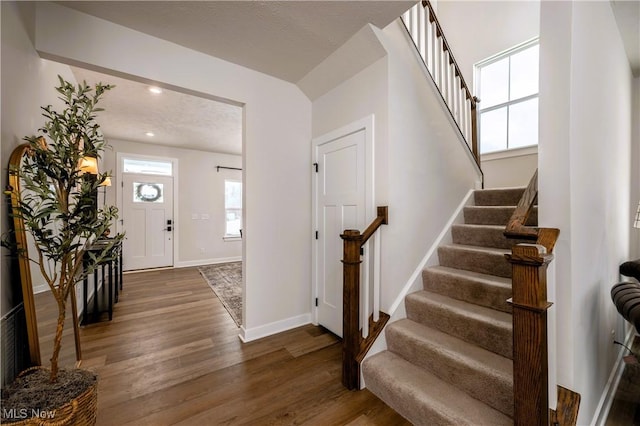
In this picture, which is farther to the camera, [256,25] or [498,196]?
[498,196]

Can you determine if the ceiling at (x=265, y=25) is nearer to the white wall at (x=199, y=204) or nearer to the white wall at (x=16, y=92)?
the white wall at (x=16, y=92)

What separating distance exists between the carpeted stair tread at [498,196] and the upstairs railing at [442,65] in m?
0.51

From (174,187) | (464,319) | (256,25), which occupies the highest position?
(256,25)

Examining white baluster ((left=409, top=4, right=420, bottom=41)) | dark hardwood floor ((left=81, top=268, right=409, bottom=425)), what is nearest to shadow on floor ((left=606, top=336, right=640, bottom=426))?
dark hardwood floor ((left=81, top=268, right=409, bottom=425))

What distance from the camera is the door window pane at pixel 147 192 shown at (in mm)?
→ 5348

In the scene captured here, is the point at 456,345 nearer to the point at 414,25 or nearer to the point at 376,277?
the point at 376,277

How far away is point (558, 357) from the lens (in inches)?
51.0

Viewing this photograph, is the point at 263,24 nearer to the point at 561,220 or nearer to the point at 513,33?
the point at 561,220

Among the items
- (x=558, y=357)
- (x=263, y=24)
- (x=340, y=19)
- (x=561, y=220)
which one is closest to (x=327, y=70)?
(x=340, y=19)

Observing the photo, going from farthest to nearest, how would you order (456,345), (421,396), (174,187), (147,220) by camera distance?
(174,187)
(147,220)
(456,345)
(421,396)

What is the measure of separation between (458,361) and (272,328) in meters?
1.78

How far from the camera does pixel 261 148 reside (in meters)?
2.64

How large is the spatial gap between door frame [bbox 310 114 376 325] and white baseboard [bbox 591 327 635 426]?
1915mm

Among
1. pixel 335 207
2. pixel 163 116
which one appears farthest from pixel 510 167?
pixel 163 116
